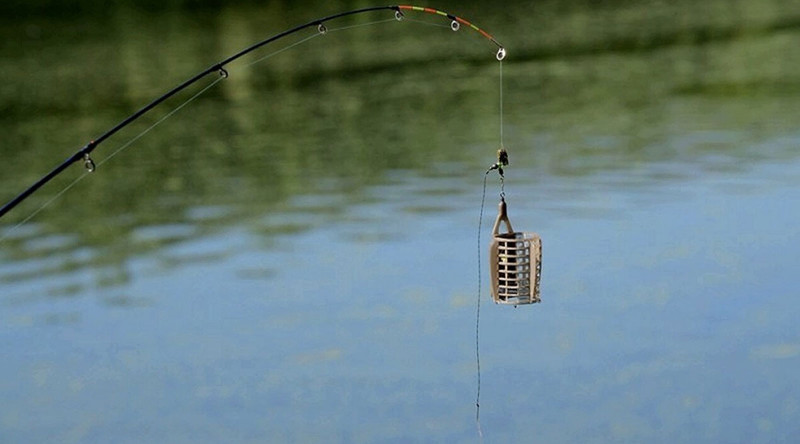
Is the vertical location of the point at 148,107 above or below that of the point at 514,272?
above

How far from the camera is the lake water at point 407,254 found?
8.61m

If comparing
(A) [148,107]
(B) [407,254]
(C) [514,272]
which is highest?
(A) [148,107]

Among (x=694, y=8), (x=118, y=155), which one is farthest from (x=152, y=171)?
(x=694, y=8)

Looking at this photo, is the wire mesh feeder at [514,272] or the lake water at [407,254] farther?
the lake water at [407,254]

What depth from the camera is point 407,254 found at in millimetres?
11992

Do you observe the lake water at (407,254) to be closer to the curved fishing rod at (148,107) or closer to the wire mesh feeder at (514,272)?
the wire mesh feeder at (514,272)

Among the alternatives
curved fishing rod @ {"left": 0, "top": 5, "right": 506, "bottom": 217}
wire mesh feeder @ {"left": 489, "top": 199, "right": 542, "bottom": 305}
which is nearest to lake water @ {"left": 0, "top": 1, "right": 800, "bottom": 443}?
wire mesh feeder @ {"left": 489, "top": 199, "right": 542, "bottom": 305}

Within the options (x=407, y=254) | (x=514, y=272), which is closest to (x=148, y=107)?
(x=514, y=272)

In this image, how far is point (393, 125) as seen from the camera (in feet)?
61.5

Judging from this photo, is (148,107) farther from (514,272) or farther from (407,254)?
(407,254)

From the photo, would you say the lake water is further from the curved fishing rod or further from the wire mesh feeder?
the curved fishing rod

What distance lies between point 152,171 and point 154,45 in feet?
41.1

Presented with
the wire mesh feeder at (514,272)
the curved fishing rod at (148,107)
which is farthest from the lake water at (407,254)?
the curved fishing rod at (148,107)

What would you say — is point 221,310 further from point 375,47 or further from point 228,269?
point 375,47
